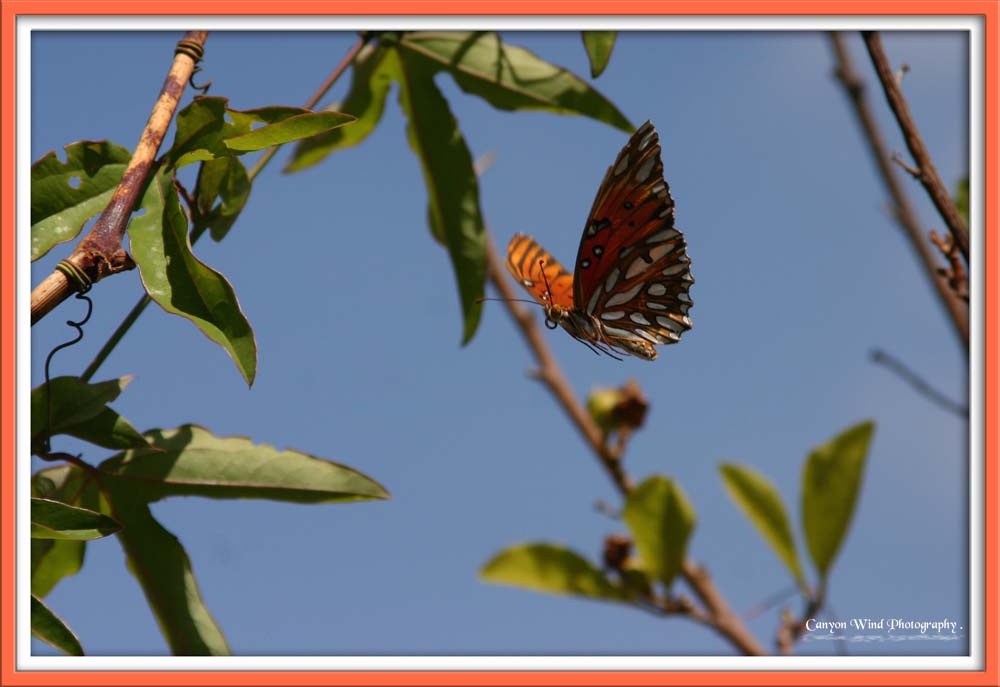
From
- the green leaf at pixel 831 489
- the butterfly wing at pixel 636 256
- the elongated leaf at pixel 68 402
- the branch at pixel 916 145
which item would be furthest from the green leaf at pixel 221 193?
the green leaf at pixel 831 489

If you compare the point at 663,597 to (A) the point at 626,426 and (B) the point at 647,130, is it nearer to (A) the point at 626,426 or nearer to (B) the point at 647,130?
(A) the point at 626,426

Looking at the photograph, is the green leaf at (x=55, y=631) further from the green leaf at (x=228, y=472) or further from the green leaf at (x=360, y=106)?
the green leaf at (x=360, y=106)

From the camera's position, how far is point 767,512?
2.43 meters

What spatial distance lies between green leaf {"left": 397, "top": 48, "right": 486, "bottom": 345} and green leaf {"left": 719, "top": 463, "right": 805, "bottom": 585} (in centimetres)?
94

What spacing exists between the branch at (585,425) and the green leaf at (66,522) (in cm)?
118

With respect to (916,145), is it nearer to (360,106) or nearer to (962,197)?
(962,197)

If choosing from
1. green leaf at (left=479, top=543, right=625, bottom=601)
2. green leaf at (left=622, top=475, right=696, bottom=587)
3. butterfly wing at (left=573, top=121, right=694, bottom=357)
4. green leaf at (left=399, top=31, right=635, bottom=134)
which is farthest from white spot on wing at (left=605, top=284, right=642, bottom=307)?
green leaf at (left=479, top=543, right=625, bottom=601)

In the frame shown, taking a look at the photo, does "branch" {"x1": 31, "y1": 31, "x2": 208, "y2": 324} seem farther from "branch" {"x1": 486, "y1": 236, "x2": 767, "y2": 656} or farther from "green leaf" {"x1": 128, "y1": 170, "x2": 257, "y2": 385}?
"branch" {"x1": 486, "y1": 236, "x2": 767, "y2": 656}

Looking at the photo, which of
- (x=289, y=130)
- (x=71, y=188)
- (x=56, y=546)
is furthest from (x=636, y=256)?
(x=56, y=546)

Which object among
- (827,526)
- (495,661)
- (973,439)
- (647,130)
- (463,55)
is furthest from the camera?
(827,526)

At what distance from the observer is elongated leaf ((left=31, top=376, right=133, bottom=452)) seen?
4.55 feet
